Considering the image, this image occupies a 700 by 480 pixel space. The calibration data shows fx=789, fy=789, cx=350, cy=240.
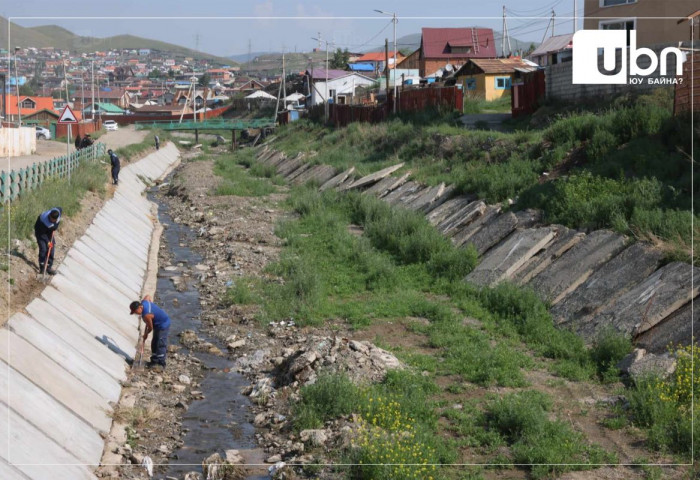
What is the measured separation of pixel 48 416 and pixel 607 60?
21.0 m

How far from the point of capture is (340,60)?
11625 cm

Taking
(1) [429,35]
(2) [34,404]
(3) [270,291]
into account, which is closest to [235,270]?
(3) [270,291]

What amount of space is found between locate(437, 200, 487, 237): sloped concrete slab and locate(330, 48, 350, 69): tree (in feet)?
310

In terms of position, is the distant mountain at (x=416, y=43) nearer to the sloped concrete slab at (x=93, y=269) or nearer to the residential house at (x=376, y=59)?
the residential house at (x=376, y=59)

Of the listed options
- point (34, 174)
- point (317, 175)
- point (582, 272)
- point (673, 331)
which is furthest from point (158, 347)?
point (317, 175)

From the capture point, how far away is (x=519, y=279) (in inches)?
665

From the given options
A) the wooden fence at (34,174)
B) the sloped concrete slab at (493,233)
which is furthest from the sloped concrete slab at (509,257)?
the wooden fence at (34,174)

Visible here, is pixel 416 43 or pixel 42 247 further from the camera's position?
pixel 416 43

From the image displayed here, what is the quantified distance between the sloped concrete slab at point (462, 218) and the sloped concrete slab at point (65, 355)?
435 inches

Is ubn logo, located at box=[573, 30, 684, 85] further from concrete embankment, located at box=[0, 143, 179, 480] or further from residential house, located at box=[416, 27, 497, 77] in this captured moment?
residential house, located at box=[416, 27, 497, 77]

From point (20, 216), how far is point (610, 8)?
85.0 ft

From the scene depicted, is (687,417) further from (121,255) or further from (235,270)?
(121,255)

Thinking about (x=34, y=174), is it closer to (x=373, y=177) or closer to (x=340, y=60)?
(x=373, y=177)

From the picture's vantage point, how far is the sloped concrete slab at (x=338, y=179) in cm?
3359
